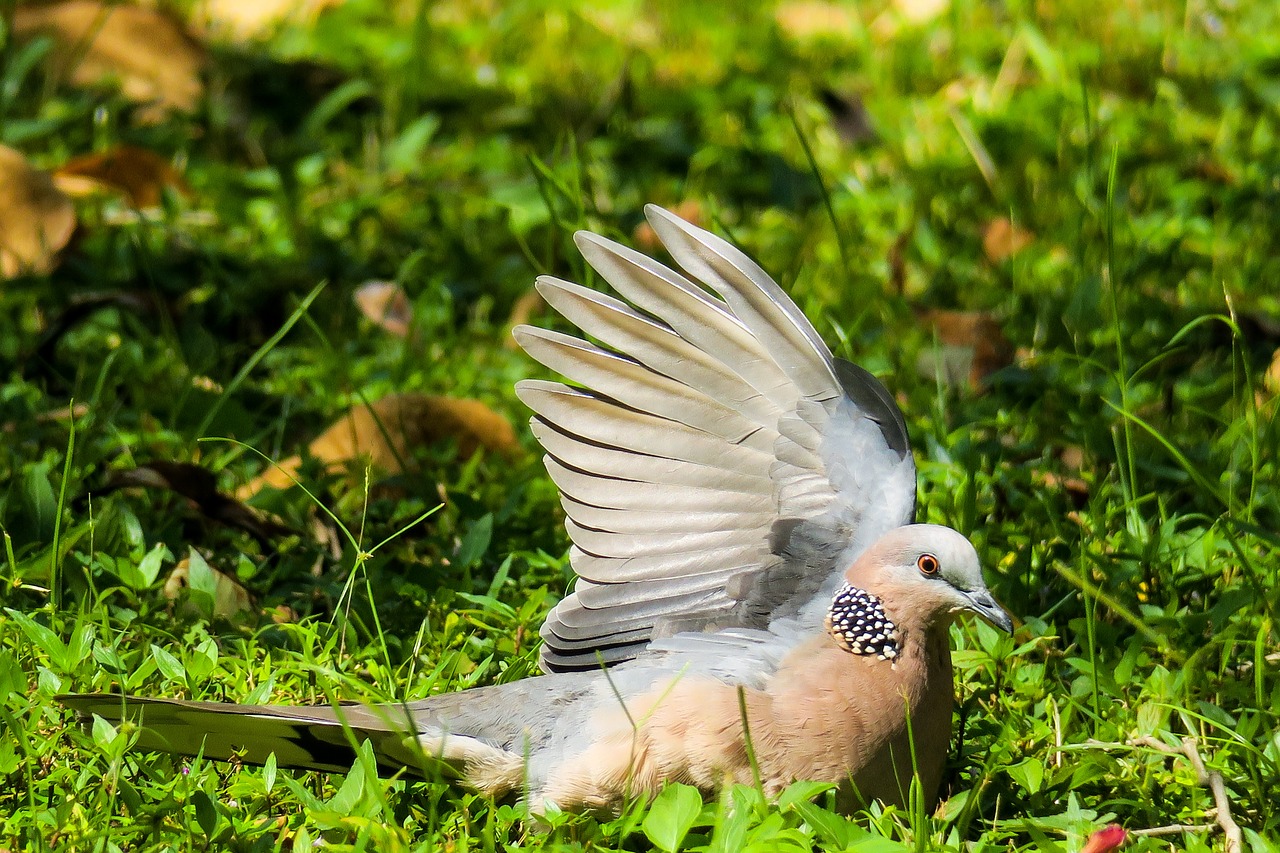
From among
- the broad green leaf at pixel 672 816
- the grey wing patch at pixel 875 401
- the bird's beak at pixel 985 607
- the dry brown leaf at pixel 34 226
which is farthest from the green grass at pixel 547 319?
the grey wing patch at pixel 875 401

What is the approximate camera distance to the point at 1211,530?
3.03m

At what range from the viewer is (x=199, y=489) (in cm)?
321

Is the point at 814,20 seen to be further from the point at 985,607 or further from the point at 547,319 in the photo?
the point at 985,607

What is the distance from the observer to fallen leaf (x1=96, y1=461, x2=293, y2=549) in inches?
126

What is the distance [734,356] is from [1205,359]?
6.94 feet

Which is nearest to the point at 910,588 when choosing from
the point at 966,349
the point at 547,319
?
the point at 966,349

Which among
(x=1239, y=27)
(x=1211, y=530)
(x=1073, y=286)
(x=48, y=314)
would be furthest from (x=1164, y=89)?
(x=48, y=314)

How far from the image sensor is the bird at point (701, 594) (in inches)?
93.8

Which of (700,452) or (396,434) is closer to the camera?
(700,452)

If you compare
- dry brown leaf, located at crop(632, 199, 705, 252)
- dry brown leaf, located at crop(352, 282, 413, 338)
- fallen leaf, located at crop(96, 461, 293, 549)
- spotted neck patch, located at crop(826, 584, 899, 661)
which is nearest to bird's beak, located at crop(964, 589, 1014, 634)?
spotted neck patch, located at crop(826, 584, 899, 661)

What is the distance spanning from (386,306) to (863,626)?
229 cm

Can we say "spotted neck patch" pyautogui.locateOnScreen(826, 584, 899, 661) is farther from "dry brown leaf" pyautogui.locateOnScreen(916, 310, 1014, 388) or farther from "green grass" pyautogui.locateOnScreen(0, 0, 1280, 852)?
"dry brown leaf" pyautogui.locateOnScreen(916, 310, 1014, 388)

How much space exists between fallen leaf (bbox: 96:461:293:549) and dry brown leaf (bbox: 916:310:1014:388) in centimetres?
174

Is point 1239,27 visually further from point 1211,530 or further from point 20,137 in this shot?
point 20,137
